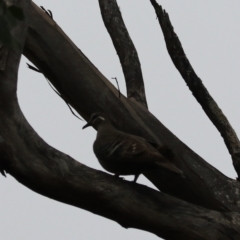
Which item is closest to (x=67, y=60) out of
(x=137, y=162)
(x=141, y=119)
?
(x=141, y=119)

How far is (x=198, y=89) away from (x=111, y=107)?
2.81 ft

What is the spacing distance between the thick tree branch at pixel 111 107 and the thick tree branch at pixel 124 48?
56cm

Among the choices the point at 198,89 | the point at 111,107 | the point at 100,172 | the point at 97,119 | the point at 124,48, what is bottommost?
the point at 100,172

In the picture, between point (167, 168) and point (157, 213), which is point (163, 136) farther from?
point (157, 213)

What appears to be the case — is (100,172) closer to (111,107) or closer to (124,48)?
(111,107)

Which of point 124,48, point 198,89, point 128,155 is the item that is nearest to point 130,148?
point 128,155

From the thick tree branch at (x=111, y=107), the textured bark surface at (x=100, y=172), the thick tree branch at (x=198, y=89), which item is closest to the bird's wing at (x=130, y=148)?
the textured bark surface at (x=100, y=172)

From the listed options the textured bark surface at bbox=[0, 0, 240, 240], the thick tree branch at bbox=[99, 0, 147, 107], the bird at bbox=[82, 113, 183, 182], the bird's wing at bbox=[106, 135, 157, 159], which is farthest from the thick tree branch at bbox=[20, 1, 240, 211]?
the thick tree branch at bbox=[99, 0, 147, 107]

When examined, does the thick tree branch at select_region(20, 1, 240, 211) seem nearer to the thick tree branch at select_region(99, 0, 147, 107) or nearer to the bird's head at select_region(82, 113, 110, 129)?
the bird's head at select_region(82, 113, 110, 129)

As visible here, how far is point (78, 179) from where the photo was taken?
436 cm

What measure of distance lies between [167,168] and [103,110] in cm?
89

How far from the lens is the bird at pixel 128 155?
193 inches

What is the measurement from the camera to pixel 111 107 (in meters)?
5.55

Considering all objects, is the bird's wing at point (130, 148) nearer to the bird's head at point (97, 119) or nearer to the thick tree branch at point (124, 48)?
the bird's head at point (97, 119)
